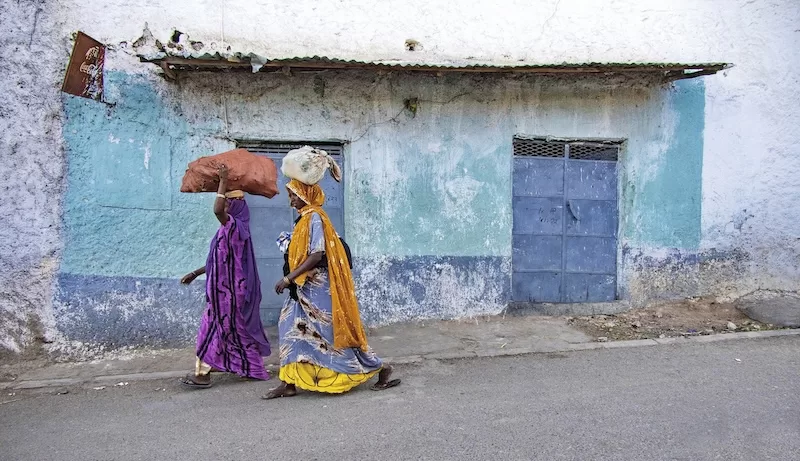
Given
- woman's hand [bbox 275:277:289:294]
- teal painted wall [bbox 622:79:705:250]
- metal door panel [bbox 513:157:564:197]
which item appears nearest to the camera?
woman's hand [bbox 275:277:289:294]

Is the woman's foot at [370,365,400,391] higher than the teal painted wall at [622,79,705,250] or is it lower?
lower

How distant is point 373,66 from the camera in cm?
483

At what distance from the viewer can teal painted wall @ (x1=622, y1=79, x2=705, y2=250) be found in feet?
20.0

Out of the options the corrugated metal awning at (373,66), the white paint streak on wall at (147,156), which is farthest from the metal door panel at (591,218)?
the white paint streak on wall at (147,156)

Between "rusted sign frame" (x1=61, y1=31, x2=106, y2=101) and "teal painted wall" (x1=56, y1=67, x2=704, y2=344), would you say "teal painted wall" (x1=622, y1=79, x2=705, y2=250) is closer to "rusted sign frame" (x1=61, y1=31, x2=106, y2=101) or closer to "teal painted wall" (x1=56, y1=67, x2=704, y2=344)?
"teal painted wall" (x1=56, y1=67, x2=704, y2=344)

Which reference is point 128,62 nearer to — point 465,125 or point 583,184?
point 465,125

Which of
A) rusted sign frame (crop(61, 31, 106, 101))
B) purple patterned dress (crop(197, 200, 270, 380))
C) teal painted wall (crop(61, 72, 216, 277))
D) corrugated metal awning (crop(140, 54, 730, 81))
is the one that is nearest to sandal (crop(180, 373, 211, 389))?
purple patterned dress (crop(197, 200, 270, 380))

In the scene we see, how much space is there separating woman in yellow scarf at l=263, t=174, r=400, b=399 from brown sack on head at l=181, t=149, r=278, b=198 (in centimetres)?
32

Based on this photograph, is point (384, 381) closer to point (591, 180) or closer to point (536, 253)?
point (536, 253)

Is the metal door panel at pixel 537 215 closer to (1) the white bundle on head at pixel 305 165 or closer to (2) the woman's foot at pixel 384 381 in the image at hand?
(2) the woman's foot at pixel 384 381

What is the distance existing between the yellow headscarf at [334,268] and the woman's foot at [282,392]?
482 millimetres

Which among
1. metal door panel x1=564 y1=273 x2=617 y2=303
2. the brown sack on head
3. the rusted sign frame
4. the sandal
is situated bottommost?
the sandal

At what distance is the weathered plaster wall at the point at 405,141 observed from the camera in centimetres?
496

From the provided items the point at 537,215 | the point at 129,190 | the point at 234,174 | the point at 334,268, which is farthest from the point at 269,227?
the point at 537,215
